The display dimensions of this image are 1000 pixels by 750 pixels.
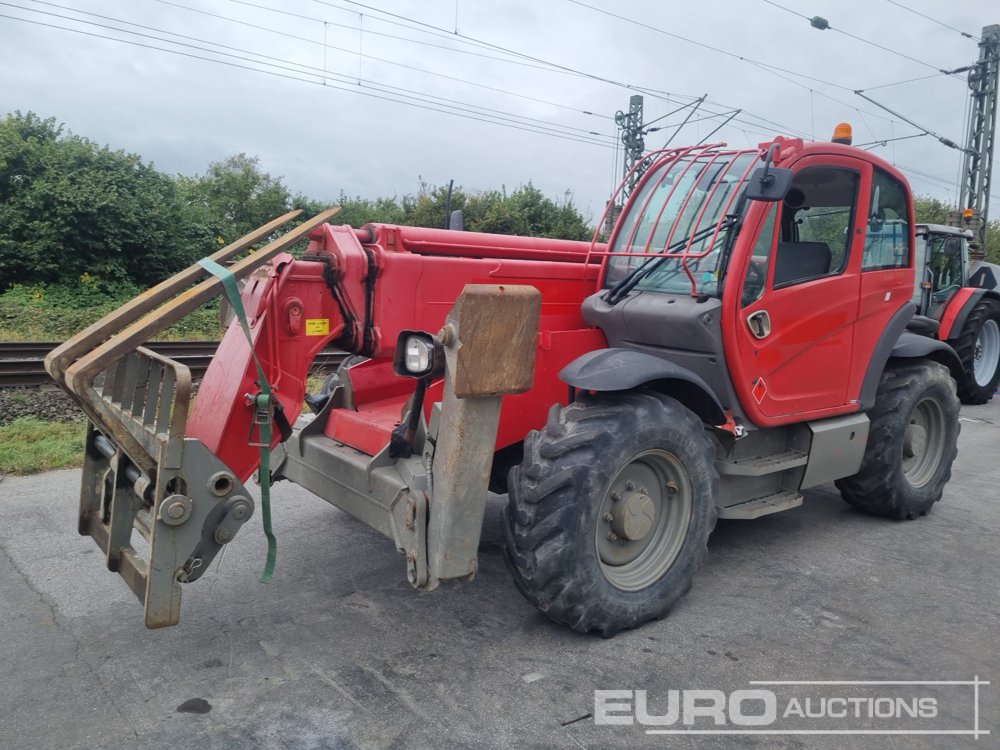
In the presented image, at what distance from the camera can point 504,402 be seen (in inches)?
155

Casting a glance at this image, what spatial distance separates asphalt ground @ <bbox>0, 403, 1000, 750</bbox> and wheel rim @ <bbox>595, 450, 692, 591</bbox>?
0.29 metres

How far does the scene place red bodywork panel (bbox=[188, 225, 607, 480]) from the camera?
3.52m

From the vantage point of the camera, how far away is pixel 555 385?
4184mm

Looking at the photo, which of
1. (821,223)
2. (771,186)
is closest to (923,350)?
(821,223)

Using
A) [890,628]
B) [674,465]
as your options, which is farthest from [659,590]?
[890,628]

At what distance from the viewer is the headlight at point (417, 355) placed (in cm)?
330

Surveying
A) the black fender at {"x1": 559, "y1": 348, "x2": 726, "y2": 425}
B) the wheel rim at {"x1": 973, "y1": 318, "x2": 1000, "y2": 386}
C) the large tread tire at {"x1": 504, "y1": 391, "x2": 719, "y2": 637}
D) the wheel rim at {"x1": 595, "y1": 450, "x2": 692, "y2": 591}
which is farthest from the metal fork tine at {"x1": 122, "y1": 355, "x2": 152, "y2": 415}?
the wheel rim at {"x1": 973, "y1": 318, "x2": 1000, "y2": 386}

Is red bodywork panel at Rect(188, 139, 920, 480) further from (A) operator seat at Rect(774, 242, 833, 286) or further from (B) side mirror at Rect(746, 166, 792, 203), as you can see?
(B) side mirror at Rect(746, 166, 792, 203)

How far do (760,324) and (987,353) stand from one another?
992 centimetres

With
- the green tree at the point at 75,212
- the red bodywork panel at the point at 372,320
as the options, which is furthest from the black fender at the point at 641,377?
the green tree at the point at 75,212

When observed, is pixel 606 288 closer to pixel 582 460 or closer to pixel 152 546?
pixel 582 460

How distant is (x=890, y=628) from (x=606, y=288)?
7.73 ft

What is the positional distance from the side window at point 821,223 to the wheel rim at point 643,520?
1635mm

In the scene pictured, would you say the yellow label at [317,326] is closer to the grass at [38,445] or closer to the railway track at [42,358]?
the grass at [38,445]
